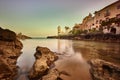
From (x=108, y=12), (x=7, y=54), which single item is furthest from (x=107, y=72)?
(x=108, y=12)

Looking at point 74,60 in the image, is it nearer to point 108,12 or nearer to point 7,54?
point 7,54

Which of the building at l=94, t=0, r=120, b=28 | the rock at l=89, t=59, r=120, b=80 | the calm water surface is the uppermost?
the building at l=94, t=0, r=120, b=28

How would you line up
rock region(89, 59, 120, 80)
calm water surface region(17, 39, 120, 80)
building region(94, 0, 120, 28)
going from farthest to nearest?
building region(94, 0, 120, 28) < calm water surface region(17, 39, 120, 80) < rock region(89, 59, 120, 80)

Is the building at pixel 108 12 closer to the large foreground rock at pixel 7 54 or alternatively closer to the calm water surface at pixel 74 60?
the calm water surface at pixel 74 60

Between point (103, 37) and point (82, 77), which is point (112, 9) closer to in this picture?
point (103, 37)

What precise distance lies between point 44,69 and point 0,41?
9.88 m

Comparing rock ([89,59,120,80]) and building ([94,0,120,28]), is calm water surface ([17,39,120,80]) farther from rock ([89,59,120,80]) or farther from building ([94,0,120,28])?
building ([94,0,120,28])

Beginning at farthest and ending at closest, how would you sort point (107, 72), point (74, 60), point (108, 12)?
point (108, 12), point (74, 60), point (107, 72)

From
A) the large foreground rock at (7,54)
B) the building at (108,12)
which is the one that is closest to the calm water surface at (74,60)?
the large foreground rock at (7,54)

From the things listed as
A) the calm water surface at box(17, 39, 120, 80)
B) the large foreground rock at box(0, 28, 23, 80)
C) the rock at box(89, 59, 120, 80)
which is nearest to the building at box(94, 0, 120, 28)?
the calm water surface at box(17, 39, 120, 80)

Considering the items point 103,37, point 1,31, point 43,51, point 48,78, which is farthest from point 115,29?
point 48,78

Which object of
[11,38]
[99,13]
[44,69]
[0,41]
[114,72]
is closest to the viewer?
[114,72]

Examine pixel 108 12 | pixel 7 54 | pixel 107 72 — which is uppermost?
pixel 108 12

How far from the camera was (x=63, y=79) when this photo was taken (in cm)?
750
